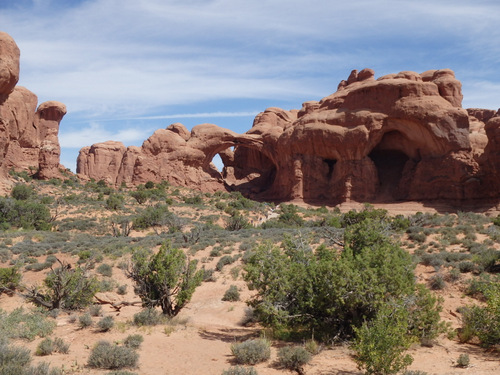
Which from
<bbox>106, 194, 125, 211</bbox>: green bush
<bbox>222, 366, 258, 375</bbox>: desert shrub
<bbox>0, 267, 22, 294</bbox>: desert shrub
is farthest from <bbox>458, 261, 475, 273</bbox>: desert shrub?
<bbox>106, 194, 125, 211</bbox>: green bush

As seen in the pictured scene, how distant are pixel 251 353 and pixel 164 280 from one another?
441cm

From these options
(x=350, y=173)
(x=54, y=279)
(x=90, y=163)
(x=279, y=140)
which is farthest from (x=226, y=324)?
(x=90, y=163)

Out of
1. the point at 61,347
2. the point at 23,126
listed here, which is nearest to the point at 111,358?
the point at 61,347

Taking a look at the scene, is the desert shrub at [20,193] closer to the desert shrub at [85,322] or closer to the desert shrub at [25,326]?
the desert shrub at [25,326]

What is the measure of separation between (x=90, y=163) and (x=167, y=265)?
55.7 m

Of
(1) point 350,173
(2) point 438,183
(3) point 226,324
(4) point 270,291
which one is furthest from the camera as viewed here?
(1) point 350,173

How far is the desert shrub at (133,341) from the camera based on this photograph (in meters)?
8.43

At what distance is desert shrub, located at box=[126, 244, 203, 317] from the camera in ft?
37.8

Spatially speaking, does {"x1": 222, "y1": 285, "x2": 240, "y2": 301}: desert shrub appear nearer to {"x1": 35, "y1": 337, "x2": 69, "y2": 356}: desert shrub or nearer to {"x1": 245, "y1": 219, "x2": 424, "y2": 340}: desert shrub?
{"x1": 245, "y1": 219, "x2": 424, "y2": 340}: desert shrub

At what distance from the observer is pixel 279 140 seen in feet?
155

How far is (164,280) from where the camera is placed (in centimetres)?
1152

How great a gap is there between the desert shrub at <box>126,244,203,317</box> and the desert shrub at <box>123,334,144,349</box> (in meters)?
2.78

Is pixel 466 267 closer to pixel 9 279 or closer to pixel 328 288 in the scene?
pixel 328 288

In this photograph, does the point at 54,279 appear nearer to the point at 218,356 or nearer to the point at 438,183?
the point at 218,356
